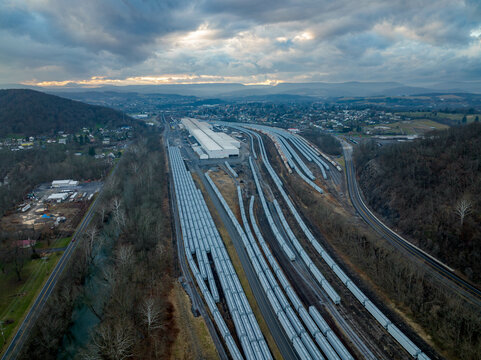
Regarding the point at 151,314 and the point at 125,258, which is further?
the point at 125,258

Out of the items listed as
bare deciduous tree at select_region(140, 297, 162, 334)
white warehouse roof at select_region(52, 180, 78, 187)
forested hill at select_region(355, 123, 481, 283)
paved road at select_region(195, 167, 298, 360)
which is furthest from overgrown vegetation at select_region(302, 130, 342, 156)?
white warehouse roof at select_region(52, 180, 78, 187)

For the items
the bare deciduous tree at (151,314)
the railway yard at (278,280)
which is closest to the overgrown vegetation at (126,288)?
the bare deciduous tree at (151,314)

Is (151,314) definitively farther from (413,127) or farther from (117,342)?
(413,127)

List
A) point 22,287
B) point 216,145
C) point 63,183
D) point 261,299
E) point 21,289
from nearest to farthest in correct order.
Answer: point 261,299 → point 21,289 → point 22,287 → point 63,183 → point 216,145

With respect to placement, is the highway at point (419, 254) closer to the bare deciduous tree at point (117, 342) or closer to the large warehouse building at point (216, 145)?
the bare deciduous tree at point (117, 342)

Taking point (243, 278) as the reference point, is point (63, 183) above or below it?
above

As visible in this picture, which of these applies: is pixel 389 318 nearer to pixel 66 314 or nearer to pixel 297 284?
pixel 297 284

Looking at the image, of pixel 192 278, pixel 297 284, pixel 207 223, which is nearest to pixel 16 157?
pixel 207 223

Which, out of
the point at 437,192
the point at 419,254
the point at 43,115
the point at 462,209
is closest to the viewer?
the point at 462,209

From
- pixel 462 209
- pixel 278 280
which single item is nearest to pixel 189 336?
pixel 278 280
